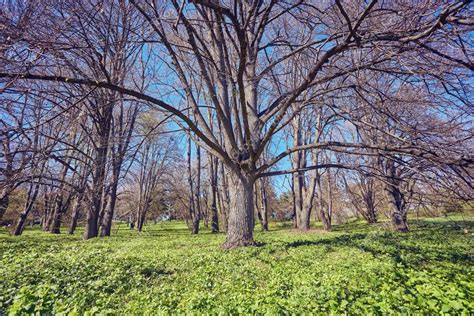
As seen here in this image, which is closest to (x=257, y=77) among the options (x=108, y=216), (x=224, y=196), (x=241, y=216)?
(x=241, y=216)

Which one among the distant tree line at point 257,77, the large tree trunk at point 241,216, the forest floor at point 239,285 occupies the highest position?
the distant tree line at point 257,77

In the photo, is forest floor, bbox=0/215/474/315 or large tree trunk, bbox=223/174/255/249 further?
large tree trunk, bbox=223/174/255/249

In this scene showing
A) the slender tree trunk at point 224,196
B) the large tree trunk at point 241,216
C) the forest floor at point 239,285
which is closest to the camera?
the forest floor at point 239,285

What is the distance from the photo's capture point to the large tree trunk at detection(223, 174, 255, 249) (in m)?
6.99

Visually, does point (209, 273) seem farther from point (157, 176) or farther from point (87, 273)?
point (157, 176)

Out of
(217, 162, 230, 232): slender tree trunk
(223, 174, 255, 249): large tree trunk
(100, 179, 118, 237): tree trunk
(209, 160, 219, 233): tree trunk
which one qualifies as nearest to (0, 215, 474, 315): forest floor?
(223, 174, 255, 249): large tree trunk

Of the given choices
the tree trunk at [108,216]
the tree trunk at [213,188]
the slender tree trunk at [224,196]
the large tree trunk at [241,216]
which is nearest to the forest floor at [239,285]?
the large tree trunk at [241,216]

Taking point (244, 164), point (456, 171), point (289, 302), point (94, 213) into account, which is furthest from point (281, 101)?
point (94, 213)

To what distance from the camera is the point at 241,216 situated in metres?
7.07

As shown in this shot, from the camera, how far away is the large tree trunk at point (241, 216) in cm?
699

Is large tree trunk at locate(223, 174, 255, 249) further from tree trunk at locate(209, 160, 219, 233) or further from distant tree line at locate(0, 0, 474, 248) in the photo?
tree trunk at locate(209, 160, 219, 233)

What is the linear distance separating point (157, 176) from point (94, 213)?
401 inches

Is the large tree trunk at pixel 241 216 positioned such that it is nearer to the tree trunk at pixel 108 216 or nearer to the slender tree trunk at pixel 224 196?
the tree trunk at pixel 108 216

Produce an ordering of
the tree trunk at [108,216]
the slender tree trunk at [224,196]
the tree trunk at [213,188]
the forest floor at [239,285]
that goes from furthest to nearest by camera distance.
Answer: the slender tree trunk at [224,196]
the tree trunk at [213,188]
the tree trunk at [108,216]
the forest floor at [239,285]
